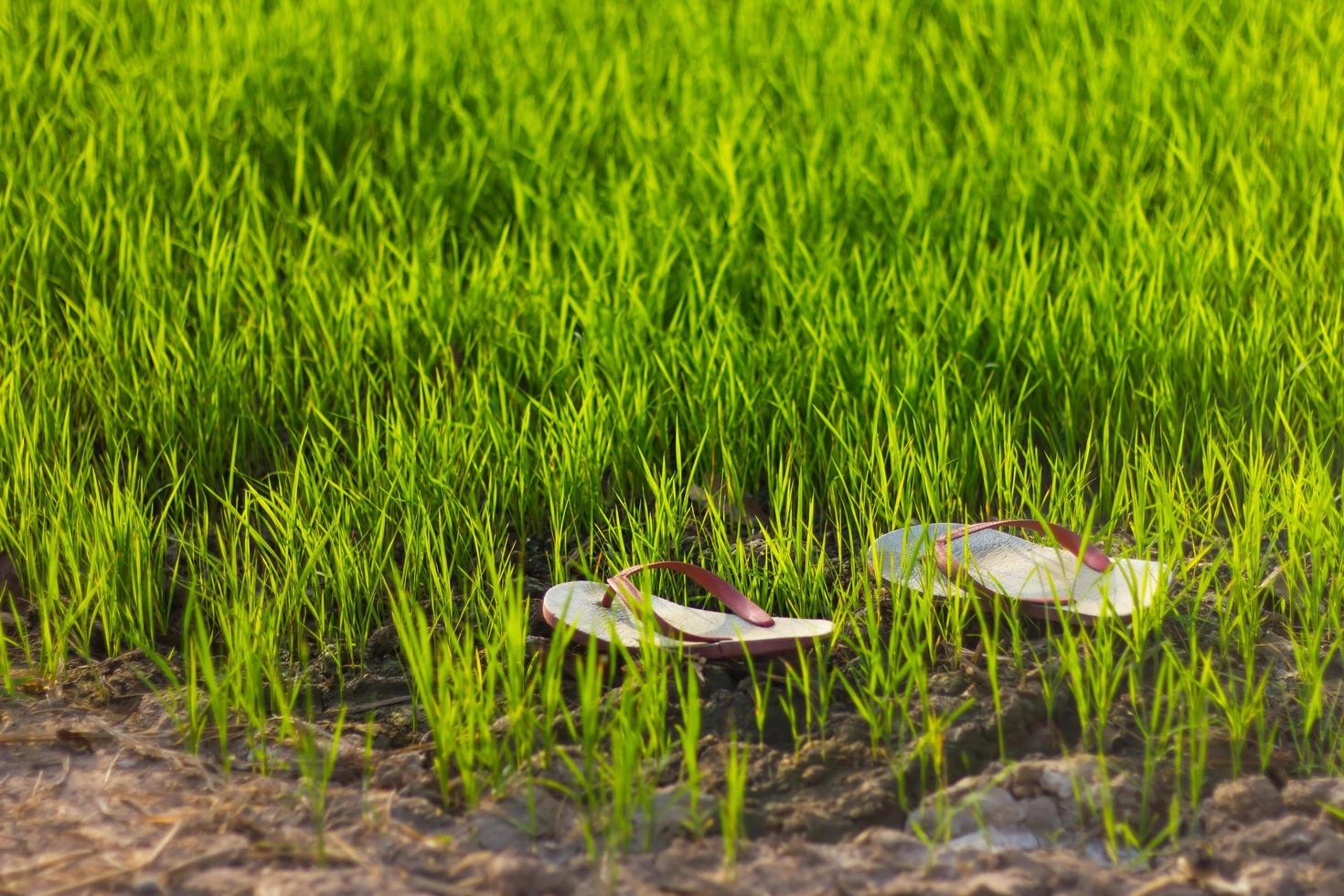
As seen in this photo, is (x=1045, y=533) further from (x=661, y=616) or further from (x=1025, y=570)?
(x=661, y=616)

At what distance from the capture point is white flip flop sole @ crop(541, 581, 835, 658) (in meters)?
1.58

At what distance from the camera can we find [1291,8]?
3.53 metres

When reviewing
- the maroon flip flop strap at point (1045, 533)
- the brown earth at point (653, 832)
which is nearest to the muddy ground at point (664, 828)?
the brown earth at point (653, 832)

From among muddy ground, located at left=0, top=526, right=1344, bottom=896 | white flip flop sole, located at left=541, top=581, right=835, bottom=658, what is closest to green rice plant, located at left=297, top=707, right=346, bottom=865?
muddy ground, located at left=0, top=526, right=1344, bottom=896

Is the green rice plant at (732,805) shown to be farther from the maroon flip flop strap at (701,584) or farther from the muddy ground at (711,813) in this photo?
the maroon flip flop strap at (701,584)

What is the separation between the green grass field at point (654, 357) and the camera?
1588 millimetres

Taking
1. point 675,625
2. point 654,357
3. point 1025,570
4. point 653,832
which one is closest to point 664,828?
point 653,832

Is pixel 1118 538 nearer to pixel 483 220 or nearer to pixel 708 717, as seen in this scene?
pixel 708 717

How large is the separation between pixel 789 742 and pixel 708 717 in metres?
0.09

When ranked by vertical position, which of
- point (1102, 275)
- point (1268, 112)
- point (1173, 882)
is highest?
point (1268, 112)

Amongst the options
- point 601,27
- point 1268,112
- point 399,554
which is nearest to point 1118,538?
point 399,554

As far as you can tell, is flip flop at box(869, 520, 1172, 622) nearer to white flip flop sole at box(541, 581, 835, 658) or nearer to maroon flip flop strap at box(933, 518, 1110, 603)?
maroon flip flop strap at box(933, 518, 1110, 603)

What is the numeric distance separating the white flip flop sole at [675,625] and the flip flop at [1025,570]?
15 cm

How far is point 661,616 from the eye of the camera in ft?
5.41
